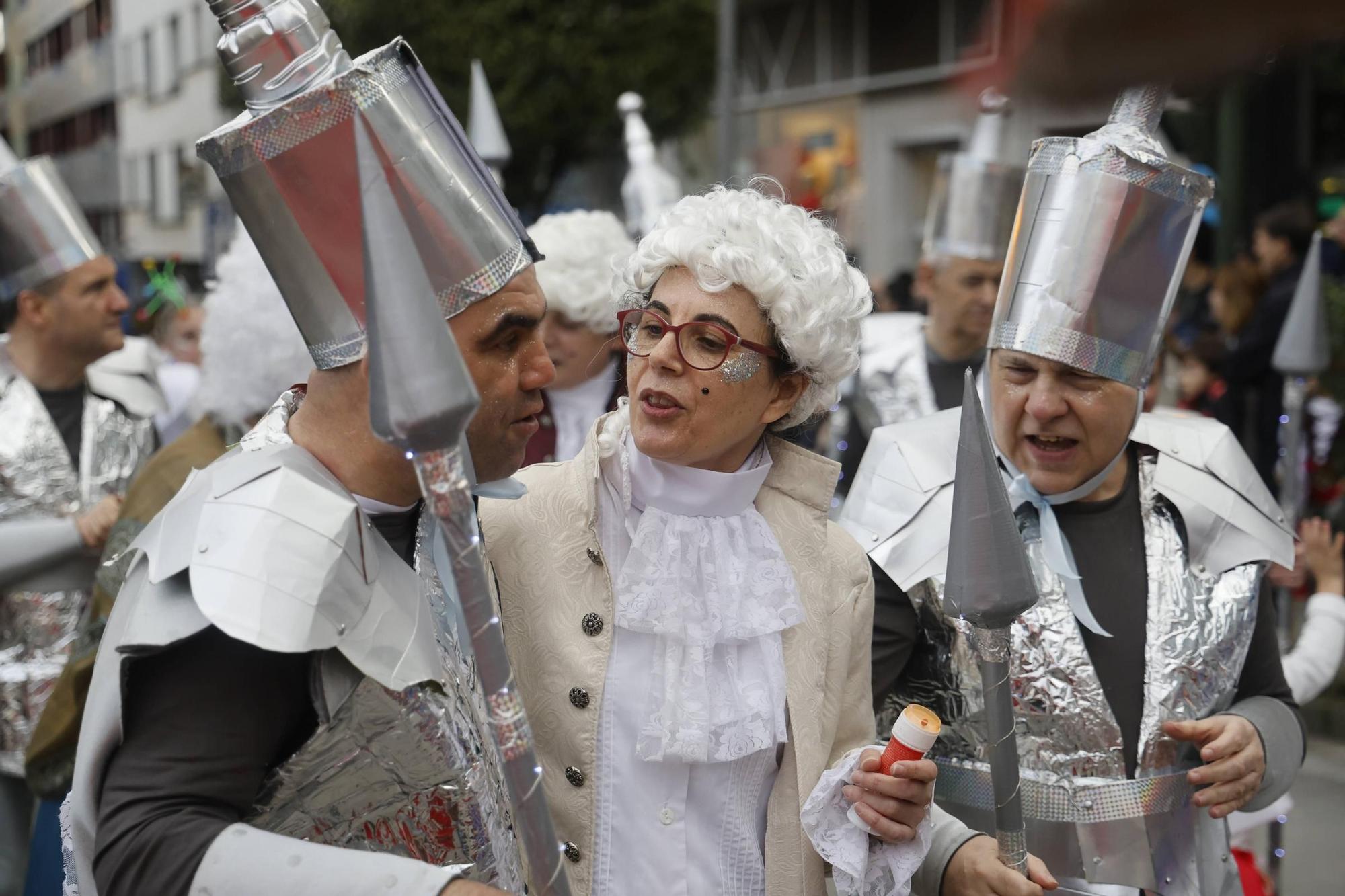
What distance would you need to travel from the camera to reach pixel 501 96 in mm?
16953

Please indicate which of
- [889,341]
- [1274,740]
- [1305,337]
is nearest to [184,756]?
[1274,740]

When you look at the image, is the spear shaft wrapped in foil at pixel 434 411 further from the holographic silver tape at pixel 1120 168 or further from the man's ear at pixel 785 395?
the holographic silver tape at pixel 1120 168

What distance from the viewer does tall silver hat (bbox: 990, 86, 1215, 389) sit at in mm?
2613

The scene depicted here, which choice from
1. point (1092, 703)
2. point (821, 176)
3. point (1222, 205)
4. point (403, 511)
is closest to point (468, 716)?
point (403, 511)

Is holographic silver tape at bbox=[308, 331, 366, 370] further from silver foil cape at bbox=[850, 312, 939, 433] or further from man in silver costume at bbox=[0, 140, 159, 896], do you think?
silver foil cape at bbox=[850, 312, 939, 433]

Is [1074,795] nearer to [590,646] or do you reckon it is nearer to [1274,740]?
[1274,740]

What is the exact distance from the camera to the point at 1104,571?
106 inches

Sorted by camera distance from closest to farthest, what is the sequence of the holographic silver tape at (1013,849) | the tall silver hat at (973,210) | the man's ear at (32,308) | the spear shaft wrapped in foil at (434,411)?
the spear shaft wrapped in foil at (434,411) < the holographic silver tape at (1013,849) < the man's ear at (32,308) < the tall silver hat at (973,210)

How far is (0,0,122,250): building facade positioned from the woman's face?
114 ft

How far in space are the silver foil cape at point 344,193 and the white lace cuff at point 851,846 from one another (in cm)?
91

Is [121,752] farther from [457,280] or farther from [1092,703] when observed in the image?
[1092,703]

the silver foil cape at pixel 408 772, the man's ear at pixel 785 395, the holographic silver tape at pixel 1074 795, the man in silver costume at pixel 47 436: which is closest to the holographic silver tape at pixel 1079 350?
the man's ear at pixel 785 395

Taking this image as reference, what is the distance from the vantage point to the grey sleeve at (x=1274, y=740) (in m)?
2.62

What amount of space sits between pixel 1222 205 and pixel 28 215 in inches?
273
